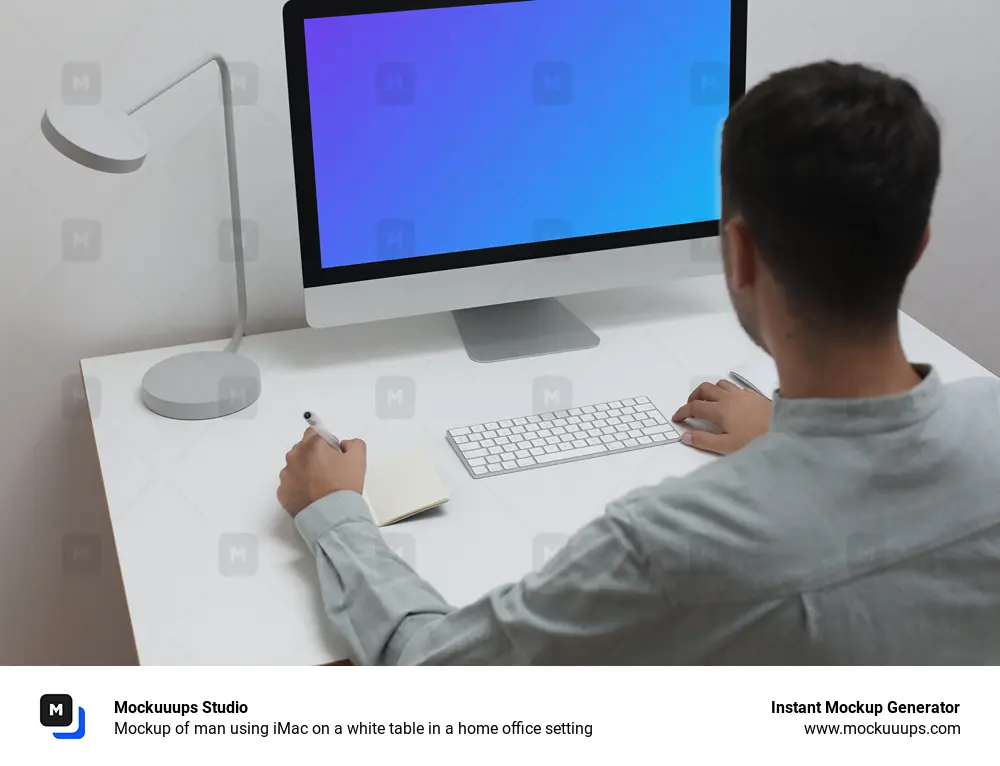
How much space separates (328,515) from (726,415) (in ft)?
1.66

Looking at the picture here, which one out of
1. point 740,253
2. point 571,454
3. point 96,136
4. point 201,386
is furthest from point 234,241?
point 740,253

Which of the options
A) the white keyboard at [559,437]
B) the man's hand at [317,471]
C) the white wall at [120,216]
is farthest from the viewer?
the white wall at [120,216]

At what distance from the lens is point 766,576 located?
816 millimetres

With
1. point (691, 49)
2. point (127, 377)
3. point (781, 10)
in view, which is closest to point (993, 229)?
point (781, 10)

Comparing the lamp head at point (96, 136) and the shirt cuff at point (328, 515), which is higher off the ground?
the lamp head at point (96, 136)

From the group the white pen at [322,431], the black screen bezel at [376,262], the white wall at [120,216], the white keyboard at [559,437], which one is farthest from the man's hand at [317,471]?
the white wall at [120,216]

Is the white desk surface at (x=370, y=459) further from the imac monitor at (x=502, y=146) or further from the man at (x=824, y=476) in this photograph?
the man at (x=824, y=476)

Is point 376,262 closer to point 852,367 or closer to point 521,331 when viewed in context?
point 521,331

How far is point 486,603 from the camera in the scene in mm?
975

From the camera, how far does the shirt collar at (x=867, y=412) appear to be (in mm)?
834

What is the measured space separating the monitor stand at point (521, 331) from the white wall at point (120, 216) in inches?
11.5

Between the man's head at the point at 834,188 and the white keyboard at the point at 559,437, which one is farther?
the white keyboard at the point at 559,437

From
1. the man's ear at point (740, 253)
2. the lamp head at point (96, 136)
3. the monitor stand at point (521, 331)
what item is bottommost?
the monitor stand at point (521, 331)
